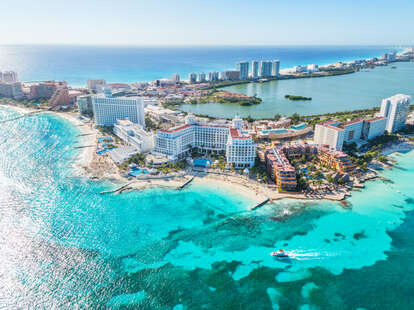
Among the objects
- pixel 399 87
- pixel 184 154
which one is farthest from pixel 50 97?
pixel 399 87

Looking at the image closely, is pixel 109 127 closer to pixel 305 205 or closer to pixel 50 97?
pixel 50 97

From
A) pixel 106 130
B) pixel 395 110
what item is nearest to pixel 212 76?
pixel 106 130

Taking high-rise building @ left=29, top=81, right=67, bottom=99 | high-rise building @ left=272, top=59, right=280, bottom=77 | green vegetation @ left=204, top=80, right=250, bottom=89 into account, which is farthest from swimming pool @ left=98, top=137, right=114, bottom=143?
high-rise building @ left=272, top=59, right=280, bottom=77

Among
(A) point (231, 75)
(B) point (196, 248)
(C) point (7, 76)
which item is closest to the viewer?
(B) point (196, 248)

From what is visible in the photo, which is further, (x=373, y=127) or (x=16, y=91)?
(x=16, y=91)

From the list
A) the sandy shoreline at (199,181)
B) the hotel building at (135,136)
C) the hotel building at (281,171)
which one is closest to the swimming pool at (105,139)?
the hotel building at (135,136)

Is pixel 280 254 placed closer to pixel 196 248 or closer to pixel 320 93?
pixel 196 248
